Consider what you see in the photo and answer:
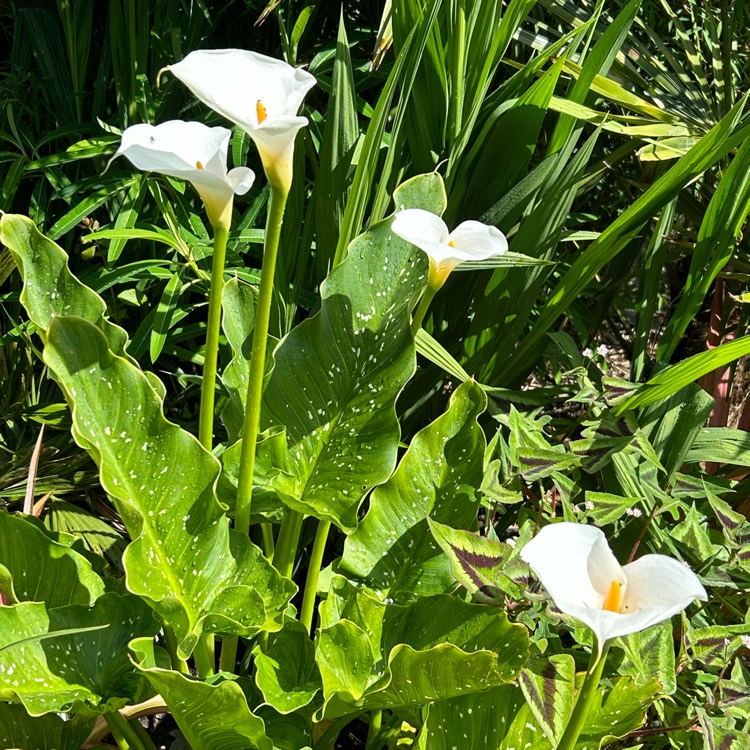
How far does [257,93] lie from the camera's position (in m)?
0.68

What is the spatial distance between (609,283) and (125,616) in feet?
2.86

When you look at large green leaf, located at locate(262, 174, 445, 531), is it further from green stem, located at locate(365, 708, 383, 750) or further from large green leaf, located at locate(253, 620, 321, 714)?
green stem, located at locate(365, 708, 383, 750)

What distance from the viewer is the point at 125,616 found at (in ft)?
2.54

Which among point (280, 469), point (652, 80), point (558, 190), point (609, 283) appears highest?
point (652, 80)

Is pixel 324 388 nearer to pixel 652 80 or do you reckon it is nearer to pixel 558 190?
pixel 558 190

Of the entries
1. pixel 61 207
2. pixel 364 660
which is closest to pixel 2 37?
pixel 61 207

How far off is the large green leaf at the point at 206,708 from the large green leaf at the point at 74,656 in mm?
42

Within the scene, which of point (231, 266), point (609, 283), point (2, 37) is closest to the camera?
point (231, 266)

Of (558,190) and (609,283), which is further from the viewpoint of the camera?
(609,283)

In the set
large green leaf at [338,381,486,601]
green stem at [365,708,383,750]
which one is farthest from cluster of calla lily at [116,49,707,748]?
green stem at [365,708,383,750]

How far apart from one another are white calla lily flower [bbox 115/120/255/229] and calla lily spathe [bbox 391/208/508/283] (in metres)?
0.14

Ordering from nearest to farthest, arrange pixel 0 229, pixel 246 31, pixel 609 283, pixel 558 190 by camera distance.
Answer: pixel 0 229 < pixel 558 190 < pixel 609 283 < pixel 246 31

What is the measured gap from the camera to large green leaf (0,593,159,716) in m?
0.70

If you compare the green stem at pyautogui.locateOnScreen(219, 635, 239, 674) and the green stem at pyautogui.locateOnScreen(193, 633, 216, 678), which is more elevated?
the green stem at pyautogui.locateOnScreen(193, 633, 216, 678)
